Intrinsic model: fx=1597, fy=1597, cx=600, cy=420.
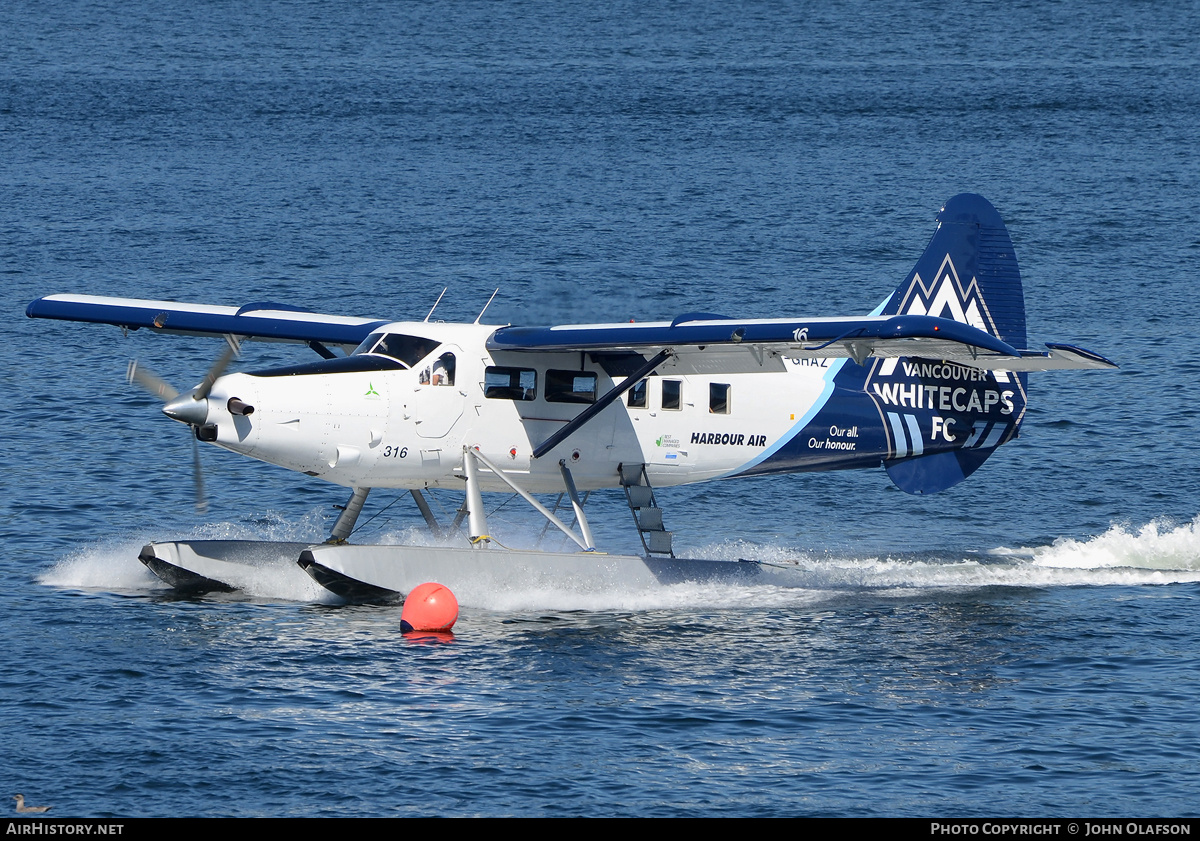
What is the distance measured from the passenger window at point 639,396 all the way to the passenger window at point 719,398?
0.97m

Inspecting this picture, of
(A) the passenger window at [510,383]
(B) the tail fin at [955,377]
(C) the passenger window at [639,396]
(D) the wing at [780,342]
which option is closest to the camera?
(D) the wing at [780,342]

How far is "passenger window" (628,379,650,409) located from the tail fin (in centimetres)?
344

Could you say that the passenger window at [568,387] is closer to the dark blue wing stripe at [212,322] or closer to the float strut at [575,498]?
the float strut at [575,498]

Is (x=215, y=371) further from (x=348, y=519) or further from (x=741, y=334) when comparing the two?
(x=741, y=334)

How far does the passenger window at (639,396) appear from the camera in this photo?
73.2 feet

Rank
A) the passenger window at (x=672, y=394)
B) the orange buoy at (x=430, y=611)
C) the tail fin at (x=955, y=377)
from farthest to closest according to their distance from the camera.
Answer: the tail fin at (x=955, y=377) < the passenger window at (x=672, y=394) < the orange buoy at (x=430, y=611)

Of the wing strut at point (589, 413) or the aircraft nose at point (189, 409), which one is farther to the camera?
the wing strut at point (589, 413)

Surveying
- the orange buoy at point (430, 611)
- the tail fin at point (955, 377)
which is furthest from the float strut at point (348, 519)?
the tail fin at point (955, 377)

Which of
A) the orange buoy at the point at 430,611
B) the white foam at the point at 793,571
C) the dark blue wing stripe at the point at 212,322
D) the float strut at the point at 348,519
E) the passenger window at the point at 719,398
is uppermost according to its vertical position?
the dark blue wing stripe at the point at 212,322

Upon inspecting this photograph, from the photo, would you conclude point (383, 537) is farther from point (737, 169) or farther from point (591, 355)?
point (737, 169)

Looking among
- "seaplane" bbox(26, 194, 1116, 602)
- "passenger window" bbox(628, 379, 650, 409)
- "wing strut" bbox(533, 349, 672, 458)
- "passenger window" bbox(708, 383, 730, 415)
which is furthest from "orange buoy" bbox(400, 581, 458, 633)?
"passenger window" bbox(708, 383, 730, 415)

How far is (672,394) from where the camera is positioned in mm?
22484

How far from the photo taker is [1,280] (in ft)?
143

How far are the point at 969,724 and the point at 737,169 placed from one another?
154ft
